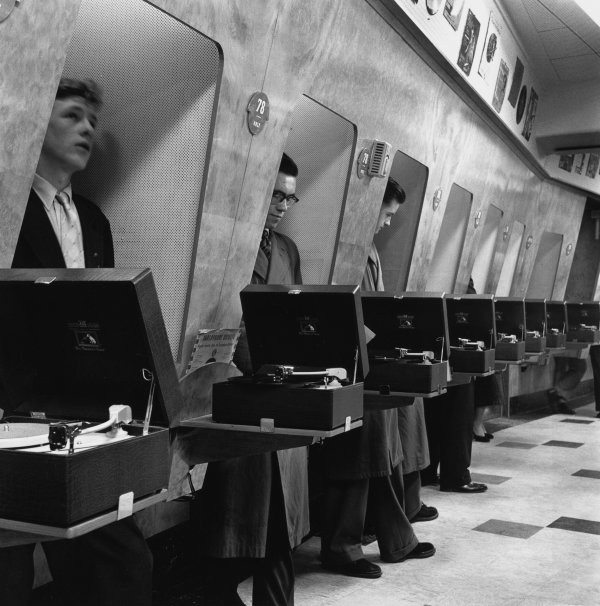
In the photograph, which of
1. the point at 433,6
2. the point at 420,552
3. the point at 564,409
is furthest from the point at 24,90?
the point at 564,409

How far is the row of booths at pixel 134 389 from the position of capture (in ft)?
4.66

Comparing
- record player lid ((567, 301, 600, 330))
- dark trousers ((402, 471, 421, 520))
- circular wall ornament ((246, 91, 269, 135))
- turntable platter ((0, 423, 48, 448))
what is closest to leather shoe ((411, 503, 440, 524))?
dark trousers ((402, 471, 421, 520))

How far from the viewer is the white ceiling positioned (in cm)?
638

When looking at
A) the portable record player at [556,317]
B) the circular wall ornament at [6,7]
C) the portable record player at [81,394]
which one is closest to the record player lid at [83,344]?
the portable record player at [81,394]

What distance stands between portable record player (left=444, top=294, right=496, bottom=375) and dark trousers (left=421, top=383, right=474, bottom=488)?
25.7 inches

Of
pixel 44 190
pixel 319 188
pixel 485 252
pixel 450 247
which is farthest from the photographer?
pixel 485 252

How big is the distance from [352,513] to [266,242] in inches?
52.3

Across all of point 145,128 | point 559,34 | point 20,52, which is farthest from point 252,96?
point 559,34

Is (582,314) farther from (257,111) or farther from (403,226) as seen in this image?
(257,111)

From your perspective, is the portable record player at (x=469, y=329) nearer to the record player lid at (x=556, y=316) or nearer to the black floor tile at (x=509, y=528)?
the black floor tile at (x=509, y=528)

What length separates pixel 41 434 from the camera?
1.59 meters

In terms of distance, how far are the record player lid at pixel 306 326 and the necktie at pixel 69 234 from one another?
56 cm

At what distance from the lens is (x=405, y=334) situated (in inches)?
142

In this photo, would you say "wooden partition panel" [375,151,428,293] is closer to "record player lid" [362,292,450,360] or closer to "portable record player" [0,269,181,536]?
"record player lid" [362,292,450,360]
